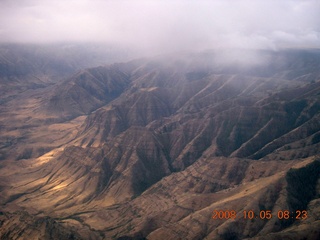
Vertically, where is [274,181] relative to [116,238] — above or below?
above

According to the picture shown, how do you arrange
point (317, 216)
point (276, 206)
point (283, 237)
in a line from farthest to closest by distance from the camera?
point (276, 206)
point (317, 216)
point (283, 237)

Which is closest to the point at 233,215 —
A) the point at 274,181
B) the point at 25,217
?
the point at 274,181

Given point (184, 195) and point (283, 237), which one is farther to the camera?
point (184, 195)

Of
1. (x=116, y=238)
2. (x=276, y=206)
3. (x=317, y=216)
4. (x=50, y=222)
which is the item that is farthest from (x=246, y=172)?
(x=50, y=222)

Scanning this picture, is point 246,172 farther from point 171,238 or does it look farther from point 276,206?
point 171,238

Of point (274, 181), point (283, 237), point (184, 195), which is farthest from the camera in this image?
point (184, 195)

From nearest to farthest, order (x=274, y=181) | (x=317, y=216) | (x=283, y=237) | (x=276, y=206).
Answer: (x=283, y=237), (x=317, y=216), (x=276, y=206), (x=274, y=181)

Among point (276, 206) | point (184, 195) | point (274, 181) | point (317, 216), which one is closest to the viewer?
point (317, 216)

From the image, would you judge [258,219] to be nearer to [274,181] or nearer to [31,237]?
[274,181]

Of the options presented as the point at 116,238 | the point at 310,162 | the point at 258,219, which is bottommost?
the point at 116,238
